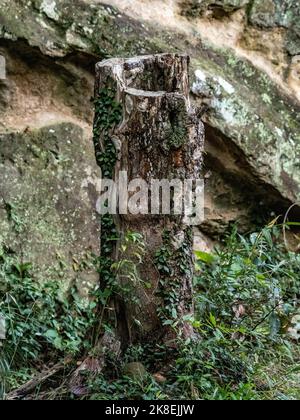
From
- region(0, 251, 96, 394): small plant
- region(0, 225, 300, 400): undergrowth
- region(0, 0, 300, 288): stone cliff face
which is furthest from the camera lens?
region(0, 0, 300, 288): stone cliff face

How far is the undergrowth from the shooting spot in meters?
3.50

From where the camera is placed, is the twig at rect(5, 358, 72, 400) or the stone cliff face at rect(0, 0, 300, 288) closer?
the twig at rect(5, 358, 72, 400)

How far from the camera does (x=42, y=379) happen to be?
143 inches

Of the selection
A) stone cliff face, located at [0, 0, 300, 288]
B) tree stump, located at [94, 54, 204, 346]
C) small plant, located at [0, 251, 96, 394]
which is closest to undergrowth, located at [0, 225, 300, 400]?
small plant, located at [0, 251, 96, 394]

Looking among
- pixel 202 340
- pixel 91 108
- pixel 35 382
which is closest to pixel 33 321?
pixel 35 382

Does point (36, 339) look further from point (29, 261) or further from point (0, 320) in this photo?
point (29, 261)

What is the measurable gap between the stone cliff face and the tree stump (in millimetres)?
1363

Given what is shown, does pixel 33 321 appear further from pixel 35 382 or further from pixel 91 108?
pixel 91 108

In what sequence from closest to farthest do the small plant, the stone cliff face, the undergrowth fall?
the undergrowth → the small plant → the stone cliff face

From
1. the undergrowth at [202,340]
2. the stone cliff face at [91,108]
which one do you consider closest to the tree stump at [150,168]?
the undergrowth at [202,340]

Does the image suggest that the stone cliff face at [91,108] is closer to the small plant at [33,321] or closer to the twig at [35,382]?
the small plant at [33,321]

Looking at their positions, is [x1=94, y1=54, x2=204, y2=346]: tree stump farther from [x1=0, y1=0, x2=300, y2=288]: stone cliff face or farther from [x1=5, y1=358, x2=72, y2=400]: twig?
[x1=0, y1=0, x2=300, y2=288]: stone cliff face

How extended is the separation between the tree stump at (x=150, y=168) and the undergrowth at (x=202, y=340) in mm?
144
